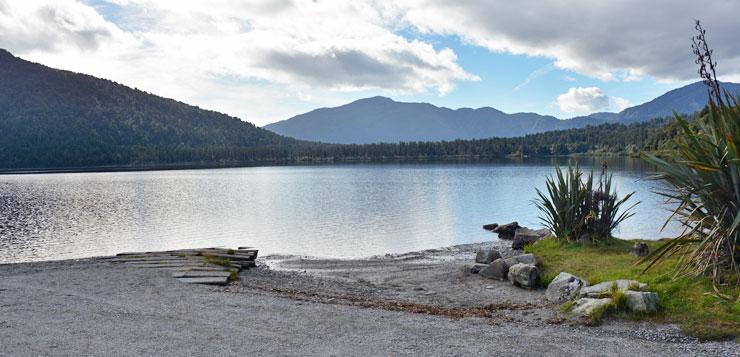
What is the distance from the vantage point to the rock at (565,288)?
12742 millimetres

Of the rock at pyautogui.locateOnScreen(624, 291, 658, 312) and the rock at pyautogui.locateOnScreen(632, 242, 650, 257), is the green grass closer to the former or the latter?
the rock at pyautogui.locateOnScreen(624, 291, 658, 312)

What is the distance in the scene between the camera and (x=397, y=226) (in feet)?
133

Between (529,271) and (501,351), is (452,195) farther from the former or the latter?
(501,351)

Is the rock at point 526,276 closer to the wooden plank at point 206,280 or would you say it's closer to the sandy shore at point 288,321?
the sandy shore at point 288,321

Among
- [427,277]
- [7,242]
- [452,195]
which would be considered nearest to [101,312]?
[427,277]

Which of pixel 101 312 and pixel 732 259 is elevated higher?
pixel 732 259

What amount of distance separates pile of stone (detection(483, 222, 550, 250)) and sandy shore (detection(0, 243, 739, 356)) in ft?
27.4

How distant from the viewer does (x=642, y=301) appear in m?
10.5

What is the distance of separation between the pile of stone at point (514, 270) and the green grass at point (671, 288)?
342mm

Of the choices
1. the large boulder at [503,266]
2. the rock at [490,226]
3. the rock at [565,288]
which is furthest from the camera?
the rock at [490,226]

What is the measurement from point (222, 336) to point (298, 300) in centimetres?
391

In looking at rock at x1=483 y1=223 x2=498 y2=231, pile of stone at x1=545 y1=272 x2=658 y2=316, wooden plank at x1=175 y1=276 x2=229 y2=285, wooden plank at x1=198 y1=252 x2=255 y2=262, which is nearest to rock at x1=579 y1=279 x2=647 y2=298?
pile of stone at x1=545 y1=272 x2=658 y2=316

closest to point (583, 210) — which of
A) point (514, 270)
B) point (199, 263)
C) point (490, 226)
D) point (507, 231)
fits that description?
point (514, 270)

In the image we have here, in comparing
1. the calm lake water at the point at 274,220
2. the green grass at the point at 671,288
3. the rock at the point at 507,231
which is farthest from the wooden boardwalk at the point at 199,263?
the rock at the point at 507,231
